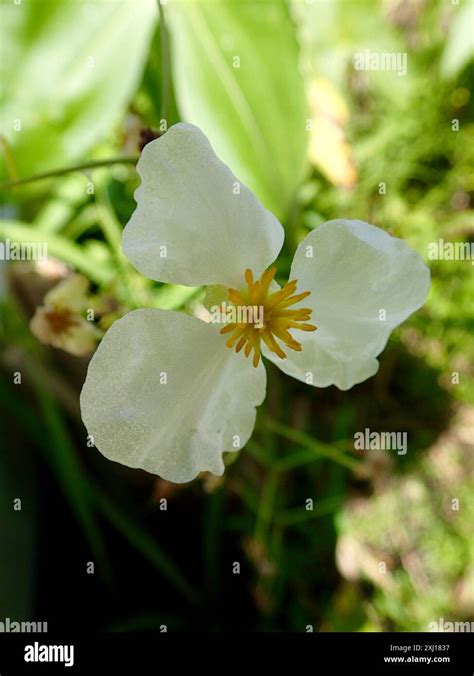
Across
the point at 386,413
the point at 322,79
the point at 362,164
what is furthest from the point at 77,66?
the point at 386,413

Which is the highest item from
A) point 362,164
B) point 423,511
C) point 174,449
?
point 362,164

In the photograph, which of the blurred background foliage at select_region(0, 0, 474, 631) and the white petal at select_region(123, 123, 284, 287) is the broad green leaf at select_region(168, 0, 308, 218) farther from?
the white petal at select_region(123, 123, 284, 287)

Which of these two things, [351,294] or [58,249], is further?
[58,249]

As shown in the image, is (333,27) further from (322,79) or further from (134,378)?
(134,378)

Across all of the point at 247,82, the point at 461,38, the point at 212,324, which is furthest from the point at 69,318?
the point at 461,38

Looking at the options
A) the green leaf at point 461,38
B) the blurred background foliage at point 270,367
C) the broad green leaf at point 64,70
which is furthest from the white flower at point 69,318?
the green leaf at point 461,38

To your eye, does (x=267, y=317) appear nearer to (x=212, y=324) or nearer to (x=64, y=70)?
(x=212, y=324)
